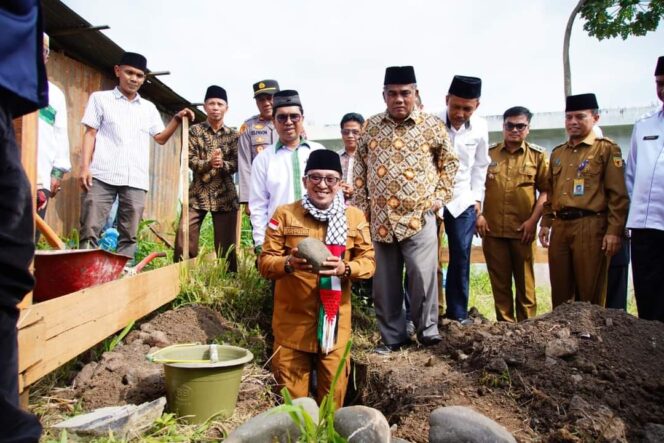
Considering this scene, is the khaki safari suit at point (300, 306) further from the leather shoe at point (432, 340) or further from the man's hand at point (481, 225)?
the man's hand at point (481, 225)

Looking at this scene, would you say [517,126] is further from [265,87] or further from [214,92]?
[214,92]

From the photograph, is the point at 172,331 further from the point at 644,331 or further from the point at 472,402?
the point at 644,331

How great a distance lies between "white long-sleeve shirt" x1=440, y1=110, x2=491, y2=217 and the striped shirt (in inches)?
110

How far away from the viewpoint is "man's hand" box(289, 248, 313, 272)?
3.68 meters

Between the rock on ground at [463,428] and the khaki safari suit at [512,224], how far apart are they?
288 centimetres

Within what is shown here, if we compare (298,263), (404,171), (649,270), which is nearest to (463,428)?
(298,263)

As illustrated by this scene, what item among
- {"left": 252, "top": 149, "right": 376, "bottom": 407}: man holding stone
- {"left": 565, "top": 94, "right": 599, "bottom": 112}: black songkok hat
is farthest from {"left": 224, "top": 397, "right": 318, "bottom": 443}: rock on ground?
{"left": 565, "top": 94, "right": 599, "bottom": 112}: black songkok hat

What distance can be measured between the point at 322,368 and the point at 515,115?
10.7 ft

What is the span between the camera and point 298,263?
372cm

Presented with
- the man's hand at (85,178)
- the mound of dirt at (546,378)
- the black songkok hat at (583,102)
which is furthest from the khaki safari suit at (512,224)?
the man's hand at (85,178)

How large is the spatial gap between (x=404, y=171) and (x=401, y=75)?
74cm

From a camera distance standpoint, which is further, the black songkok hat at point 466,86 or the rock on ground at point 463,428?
the black songkok hat at point 466,86

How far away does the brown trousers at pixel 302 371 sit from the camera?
4004mm

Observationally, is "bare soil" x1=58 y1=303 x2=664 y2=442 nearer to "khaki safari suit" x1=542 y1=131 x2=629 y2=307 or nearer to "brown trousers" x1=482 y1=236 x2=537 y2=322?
"khaki safari suit" x1=542 y1=131 x2=629 y2=307
